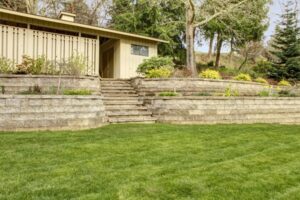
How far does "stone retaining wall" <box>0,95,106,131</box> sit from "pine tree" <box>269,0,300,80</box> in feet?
53.9

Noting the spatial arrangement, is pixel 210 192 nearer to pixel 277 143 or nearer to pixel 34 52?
pixel 277 143

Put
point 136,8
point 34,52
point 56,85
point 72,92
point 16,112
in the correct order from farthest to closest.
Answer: point 136,8
point 34,52
point 56,85
point 72,92
point 16,112

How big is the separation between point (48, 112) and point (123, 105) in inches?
114

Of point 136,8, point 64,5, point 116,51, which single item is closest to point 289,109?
point 116,51

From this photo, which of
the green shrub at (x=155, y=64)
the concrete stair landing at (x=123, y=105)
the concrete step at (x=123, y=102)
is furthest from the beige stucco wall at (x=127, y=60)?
the concrete step at (x=123, y=102)

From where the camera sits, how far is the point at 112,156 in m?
4.70

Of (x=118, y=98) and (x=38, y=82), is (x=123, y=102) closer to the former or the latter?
(x=118, y=98)

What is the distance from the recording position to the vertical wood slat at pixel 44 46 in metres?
11.0

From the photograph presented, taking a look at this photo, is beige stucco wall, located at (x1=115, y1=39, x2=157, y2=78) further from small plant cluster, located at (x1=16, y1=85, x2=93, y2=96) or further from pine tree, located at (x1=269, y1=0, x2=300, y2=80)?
pine tree, located at (x1=269, y1=0, x2=300, y2=80)

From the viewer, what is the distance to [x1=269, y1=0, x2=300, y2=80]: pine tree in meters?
20.2

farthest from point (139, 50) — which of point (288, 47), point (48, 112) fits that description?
point (288, 47)

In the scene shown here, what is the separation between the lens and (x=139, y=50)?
1424cm

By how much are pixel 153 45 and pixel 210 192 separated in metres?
11.9

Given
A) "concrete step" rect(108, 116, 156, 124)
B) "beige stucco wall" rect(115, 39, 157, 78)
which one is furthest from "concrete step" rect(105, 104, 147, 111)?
"beige stucco wall" rect(115, 39, 157, 78)
